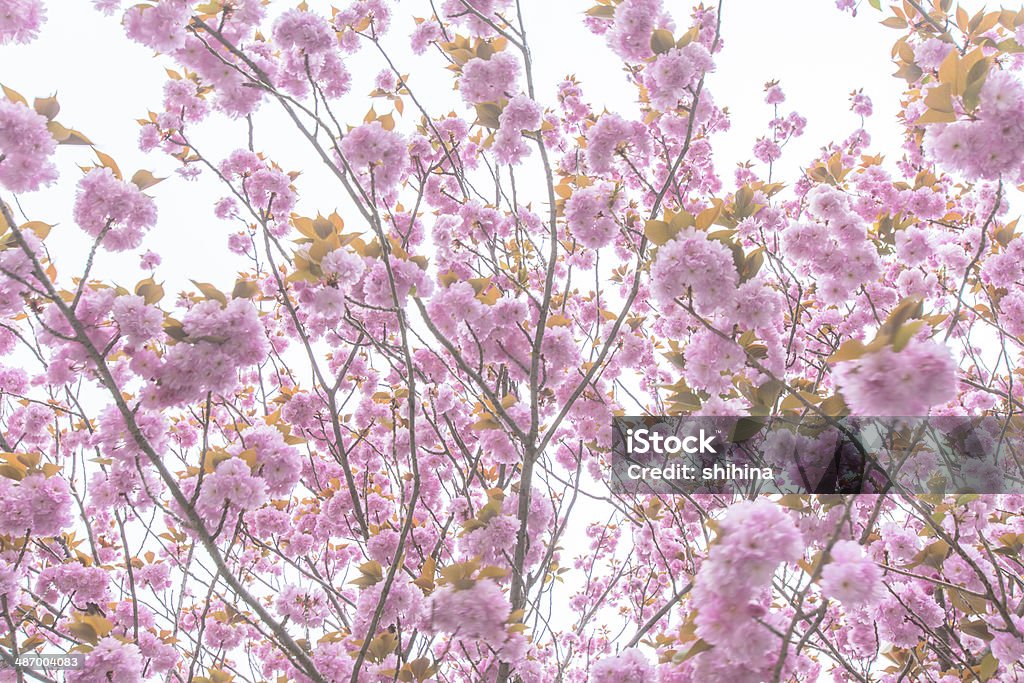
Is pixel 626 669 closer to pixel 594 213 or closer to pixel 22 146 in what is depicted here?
pixel 594 213

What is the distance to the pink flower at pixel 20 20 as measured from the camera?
8.10 feet

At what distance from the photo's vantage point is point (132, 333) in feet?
7.04

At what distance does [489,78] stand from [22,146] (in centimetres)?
209

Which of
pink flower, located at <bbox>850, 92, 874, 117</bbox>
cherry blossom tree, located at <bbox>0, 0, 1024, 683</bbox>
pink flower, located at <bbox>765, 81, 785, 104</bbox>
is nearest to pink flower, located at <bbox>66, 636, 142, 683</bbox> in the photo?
cherry blossom tree, located at <bbox>0, 0, 1024, 683</bbox>

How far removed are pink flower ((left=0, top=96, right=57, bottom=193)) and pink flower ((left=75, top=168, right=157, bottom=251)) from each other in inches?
6.1

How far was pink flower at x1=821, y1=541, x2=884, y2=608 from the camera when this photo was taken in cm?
149

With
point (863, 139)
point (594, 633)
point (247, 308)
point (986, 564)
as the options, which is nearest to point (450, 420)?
point (247, 308)

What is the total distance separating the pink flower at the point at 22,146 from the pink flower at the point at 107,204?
6.1 inches

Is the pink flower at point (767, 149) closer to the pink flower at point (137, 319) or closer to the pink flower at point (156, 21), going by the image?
the pink flower at point (156, 21)

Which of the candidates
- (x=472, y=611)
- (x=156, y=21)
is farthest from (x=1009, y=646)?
(x=156, y=21)

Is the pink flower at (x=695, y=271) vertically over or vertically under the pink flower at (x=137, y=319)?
over

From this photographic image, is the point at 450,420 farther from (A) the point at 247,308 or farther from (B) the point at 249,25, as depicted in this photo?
(B) the point at 249,25

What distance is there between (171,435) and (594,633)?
4.61 m

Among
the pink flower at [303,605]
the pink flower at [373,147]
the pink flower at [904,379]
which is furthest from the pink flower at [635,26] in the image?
the pink flower at [303,605]
